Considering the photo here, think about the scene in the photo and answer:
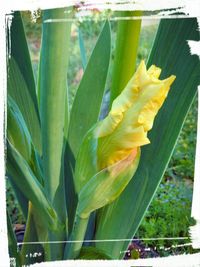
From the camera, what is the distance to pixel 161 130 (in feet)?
2.58

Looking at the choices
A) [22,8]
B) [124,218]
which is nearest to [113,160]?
[124,218]

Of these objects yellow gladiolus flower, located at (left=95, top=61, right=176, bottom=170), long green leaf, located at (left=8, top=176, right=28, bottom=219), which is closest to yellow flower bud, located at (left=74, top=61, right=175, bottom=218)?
yellow gladiolus flower, located at (left=95, top=61, right=176, bottom=170)

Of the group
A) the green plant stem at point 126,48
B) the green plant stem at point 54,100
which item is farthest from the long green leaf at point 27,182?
the green plant stem at point 126,48

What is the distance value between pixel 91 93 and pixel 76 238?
0.24 metres

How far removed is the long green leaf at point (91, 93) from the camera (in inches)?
31.2

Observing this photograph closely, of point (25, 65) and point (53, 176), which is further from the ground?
point (25, 65)

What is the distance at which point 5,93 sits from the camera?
75 centimetres

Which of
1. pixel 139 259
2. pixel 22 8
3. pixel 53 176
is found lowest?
pixel 139 259

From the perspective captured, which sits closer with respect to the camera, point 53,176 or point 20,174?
point 20,174

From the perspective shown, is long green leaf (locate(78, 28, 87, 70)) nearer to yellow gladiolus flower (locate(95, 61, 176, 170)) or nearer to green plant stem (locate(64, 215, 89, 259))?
yellow gladiolus flower (locate(95, 61, 176, 170))

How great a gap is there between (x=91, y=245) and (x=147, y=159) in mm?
192

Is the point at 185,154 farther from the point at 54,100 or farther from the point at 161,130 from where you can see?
the point at 54,100

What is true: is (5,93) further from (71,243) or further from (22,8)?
(71,243)

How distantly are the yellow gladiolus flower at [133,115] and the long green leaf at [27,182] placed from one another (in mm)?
108
